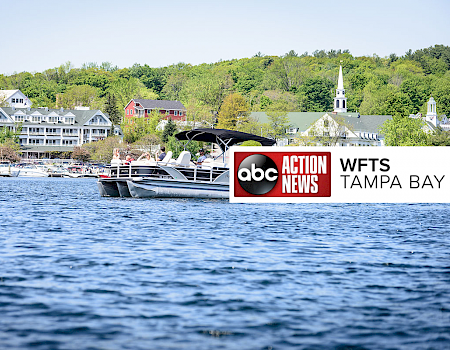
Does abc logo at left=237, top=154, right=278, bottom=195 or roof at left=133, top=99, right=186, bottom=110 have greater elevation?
roof at left=133, top=99, right=186, bottom=110

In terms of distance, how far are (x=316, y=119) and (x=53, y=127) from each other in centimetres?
5638

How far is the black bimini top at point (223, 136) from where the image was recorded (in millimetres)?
38281

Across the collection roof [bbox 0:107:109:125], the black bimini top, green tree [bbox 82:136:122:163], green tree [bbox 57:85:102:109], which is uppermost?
green tree [bbox 57:85:102:109]

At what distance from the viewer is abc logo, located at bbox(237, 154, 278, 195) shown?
85.4ft

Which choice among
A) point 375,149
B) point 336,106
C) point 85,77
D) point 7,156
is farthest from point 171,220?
point 85,77

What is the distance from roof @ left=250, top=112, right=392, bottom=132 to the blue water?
365 feet

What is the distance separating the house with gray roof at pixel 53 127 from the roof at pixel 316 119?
36.3 m

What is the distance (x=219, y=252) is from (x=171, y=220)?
30.0ft

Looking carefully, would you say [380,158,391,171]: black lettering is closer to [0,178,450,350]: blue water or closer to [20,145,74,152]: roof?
[0,178,450,350]: blue water

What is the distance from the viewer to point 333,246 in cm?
1869

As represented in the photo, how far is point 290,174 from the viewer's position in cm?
2602

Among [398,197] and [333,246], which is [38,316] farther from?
[398,197]

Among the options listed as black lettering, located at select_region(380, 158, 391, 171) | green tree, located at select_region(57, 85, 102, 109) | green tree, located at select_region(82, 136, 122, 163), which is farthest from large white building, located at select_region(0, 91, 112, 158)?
black lettering, located at select_region(380, 158, 391, 171)

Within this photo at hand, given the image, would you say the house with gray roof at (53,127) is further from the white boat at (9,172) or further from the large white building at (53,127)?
the white boat at (9,172)
